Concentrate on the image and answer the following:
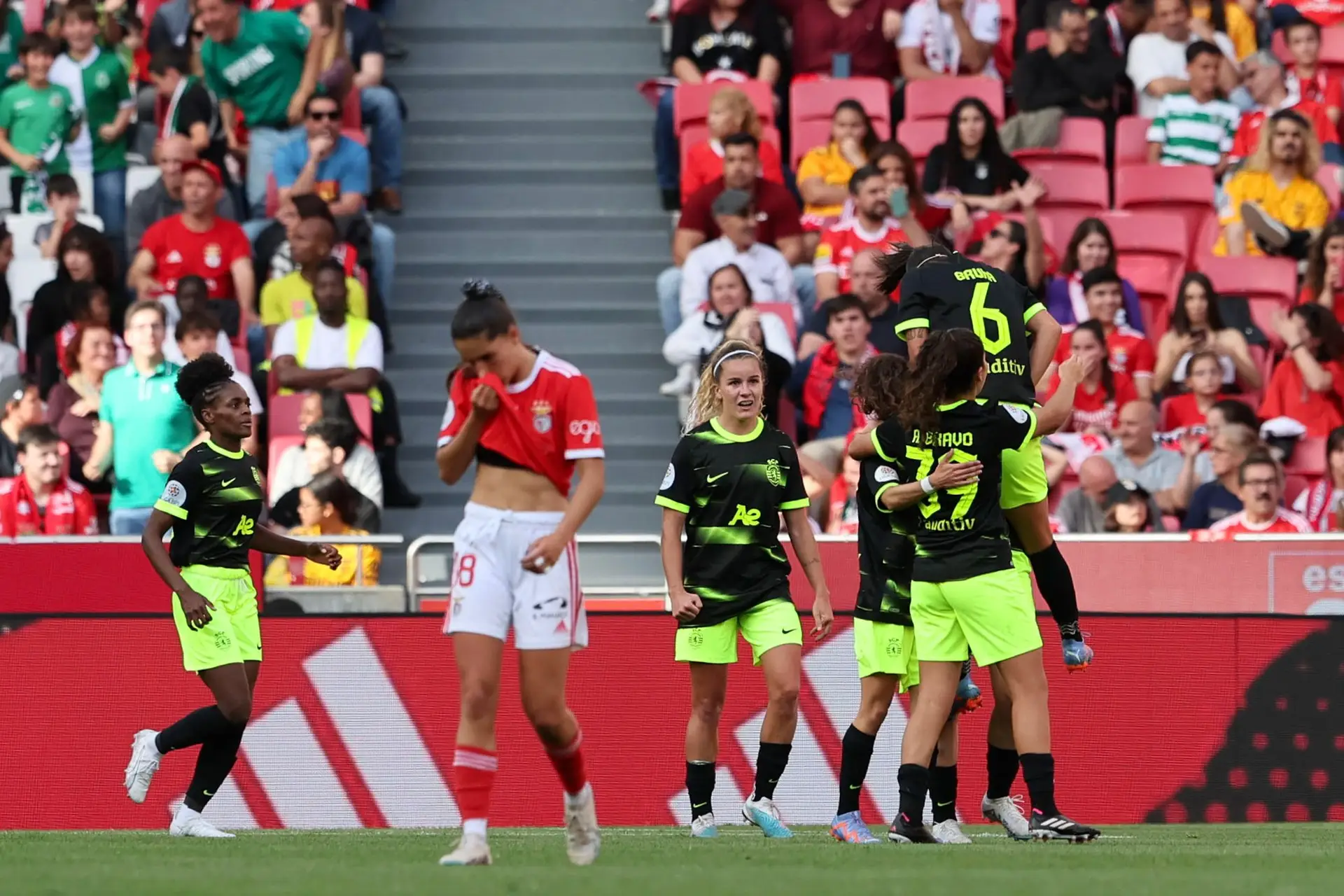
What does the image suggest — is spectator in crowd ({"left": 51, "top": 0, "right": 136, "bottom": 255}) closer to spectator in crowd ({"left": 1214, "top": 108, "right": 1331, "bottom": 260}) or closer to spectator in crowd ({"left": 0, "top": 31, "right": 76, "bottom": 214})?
spectator in crowd ({"left": 0, "top": 31, "right": 76, "bottom": 214})


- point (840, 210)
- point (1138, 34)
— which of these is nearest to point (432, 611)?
point (840, 210)

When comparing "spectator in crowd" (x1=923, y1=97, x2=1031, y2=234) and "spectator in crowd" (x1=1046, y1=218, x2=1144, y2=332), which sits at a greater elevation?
"spectator in crowd" (x1=923, y1=97, x2=1031, y2=234)

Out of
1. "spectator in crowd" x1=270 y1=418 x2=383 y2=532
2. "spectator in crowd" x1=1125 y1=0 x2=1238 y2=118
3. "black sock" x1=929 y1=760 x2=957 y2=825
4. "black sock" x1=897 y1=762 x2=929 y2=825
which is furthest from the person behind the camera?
"spectator in crowd" x1=1125 y1=0 x2=1238 y2=118

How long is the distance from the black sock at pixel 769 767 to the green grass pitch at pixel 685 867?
22 centimetres

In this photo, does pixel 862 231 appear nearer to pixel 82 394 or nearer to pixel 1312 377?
pixel 1312 377

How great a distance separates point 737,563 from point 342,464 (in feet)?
14.7

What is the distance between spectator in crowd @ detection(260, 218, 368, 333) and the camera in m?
14.9

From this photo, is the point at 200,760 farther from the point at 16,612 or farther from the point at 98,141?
the point at 98,141

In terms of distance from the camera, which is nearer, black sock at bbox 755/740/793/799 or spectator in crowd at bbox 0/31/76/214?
black sock at bbox 755/740/793/799

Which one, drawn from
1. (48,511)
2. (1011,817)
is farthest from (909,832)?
(48,511)

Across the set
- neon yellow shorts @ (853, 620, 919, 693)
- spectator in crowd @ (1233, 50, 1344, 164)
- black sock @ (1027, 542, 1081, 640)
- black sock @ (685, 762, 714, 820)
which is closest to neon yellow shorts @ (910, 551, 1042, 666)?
black sock @ (1027, 542, 1081, 640)

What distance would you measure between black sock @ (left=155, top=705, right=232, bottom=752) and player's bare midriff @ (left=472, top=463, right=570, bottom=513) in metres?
2.72

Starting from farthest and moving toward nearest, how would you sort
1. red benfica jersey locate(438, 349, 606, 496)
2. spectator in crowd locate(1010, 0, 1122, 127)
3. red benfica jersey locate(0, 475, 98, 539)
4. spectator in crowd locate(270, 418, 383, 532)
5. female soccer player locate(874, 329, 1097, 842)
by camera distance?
spectator in crowd locate(1010, 0, 1122, 127), red benfica jersey locate(0, 475, 98, 539), spectator in crowd locate(270, 418, 383, 532), female soccer player locate(874, 329, 1097, 842), red benfica jersey locate(438, 349, 606, 496)

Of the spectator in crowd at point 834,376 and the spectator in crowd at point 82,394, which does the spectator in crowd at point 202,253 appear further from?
the spectator in crowd at point 834,376
